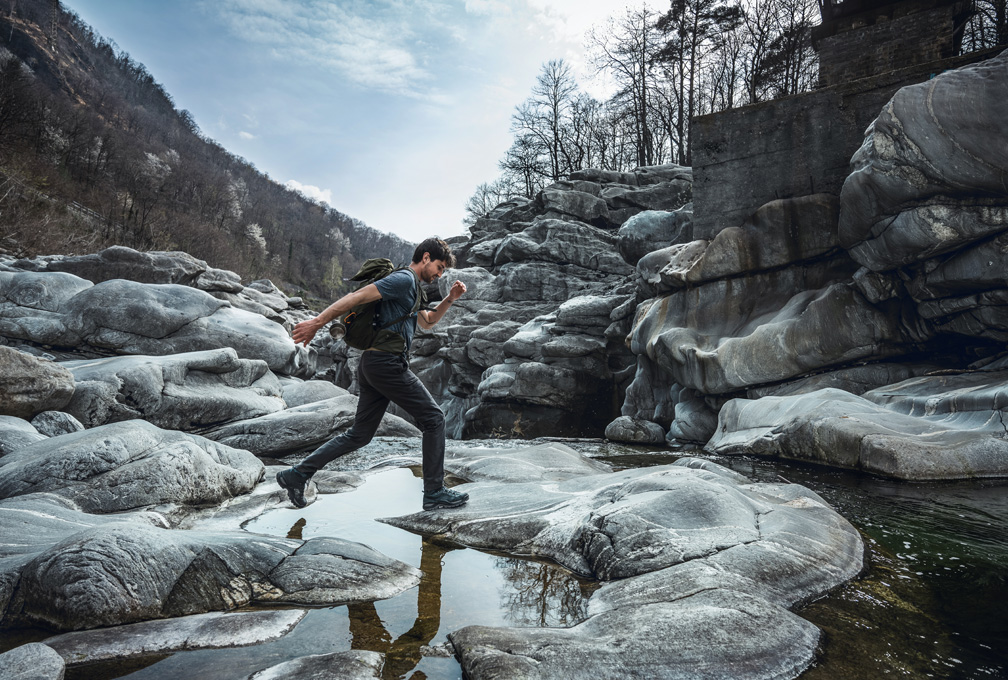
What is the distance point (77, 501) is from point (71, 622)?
2106mm

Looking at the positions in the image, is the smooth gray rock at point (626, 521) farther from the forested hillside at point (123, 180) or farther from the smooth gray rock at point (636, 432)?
the forested hillside at point (123, 180)

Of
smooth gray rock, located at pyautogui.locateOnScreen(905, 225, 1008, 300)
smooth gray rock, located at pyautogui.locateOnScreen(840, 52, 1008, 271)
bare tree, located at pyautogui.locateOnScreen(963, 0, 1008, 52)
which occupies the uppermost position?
bare tree, located at pyautogui.locateOnScreen(963, 0, 1008, 52)

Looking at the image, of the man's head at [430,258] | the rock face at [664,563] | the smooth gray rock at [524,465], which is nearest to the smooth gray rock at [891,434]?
the rock face at [664,563]

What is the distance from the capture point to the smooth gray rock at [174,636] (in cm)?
191

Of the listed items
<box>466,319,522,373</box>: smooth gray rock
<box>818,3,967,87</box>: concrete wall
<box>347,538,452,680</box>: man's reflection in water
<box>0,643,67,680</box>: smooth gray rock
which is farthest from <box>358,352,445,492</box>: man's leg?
<box>818,3,967,87</box>: concrete wall

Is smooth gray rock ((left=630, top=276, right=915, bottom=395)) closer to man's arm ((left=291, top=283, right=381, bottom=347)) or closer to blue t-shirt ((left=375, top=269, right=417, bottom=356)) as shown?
blue t-shirt ((left=375, top=269, right=417, bottom=356))

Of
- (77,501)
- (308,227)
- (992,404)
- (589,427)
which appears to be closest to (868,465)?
(992,404)

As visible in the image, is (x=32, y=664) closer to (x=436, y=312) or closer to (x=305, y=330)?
(x=305, y=330)

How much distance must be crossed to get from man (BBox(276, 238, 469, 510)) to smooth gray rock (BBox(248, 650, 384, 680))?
1911mm

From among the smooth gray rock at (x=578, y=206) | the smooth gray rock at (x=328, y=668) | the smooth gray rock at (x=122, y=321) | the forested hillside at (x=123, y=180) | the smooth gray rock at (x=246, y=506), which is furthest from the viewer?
the forested hillside at (x=123, y=180)

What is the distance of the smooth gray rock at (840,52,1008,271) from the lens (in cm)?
706

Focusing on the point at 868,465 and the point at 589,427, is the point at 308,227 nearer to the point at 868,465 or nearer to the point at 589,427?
the point at 589,427

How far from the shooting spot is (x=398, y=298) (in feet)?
11.8

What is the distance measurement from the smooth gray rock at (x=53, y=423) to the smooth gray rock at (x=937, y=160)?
11.1 m
